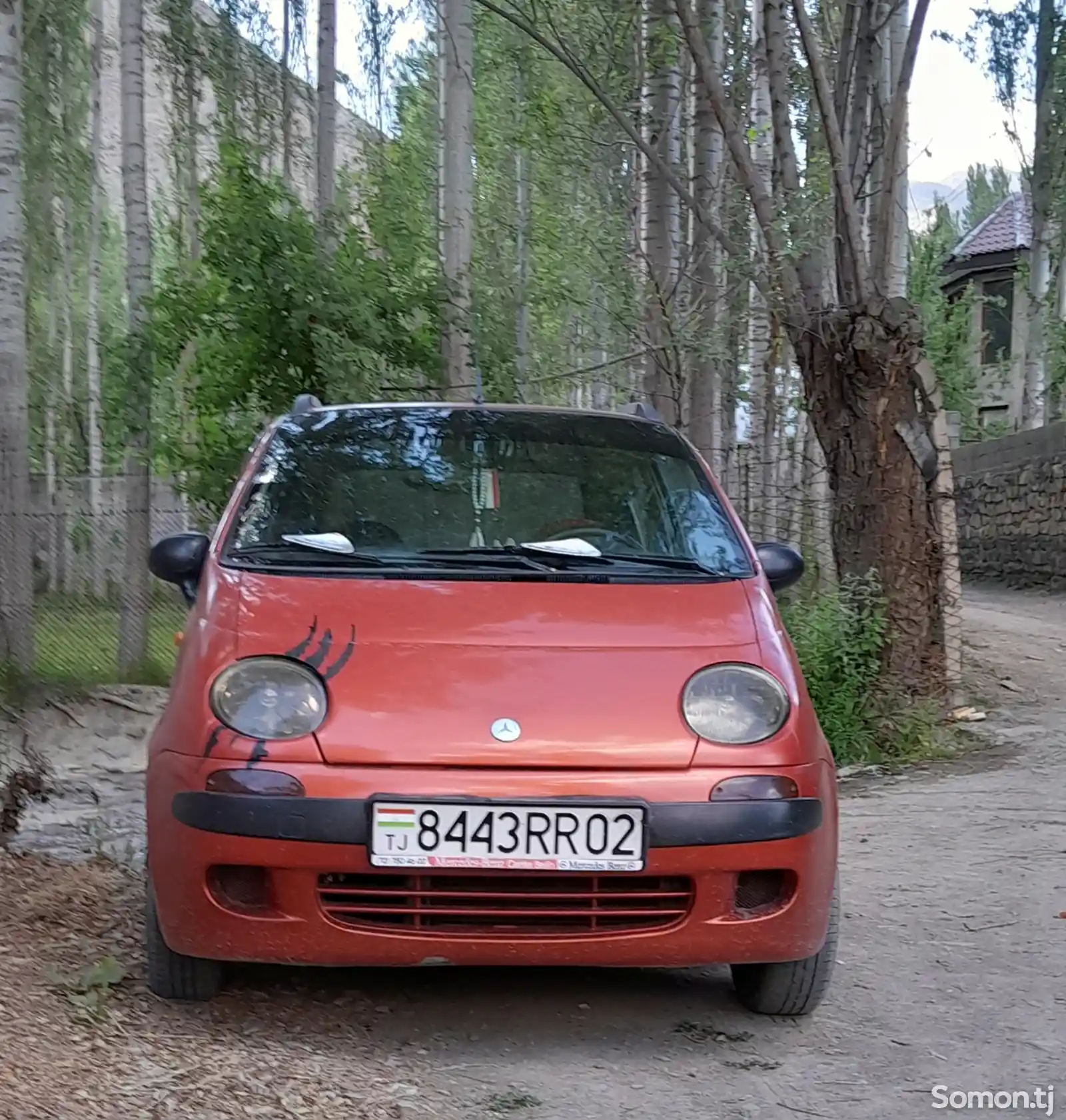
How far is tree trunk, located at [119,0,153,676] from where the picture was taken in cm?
975

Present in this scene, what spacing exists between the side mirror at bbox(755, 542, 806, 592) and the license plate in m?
1.18

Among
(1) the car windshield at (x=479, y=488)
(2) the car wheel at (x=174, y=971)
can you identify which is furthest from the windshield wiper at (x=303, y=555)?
(2) the car wheel at (x=174, y=971)

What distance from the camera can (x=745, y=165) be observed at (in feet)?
26.2

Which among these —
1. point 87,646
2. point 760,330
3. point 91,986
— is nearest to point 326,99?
point 760,330

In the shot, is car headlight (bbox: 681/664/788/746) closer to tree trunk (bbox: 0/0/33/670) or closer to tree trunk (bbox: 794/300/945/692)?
tree trunk (bbox: 794/300/945/692)

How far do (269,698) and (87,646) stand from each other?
664 cm

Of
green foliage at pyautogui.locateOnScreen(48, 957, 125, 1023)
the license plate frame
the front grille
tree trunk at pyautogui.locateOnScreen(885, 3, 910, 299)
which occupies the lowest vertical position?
green foliage at pyautogui.locateOnScreen(48, 957, 125, 1023)

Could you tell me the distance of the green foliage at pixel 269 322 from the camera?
10.3 metres

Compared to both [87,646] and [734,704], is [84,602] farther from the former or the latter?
[734,704]

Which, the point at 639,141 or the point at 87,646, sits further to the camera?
the point at 87,646

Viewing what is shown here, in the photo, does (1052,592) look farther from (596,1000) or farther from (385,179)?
→ (596,1000)

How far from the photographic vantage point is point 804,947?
3.14 metres

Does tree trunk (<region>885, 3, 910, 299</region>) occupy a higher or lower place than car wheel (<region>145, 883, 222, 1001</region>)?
higher

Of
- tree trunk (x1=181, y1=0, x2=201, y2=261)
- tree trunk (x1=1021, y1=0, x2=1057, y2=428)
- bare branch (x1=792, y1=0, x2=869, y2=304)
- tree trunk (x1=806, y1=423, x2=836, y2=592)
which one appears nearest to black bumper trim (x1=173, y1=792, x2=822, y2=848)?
bare branch (x1=792, y1=0, x2=869, y2=304)
